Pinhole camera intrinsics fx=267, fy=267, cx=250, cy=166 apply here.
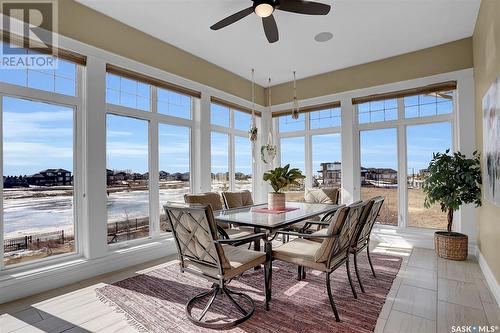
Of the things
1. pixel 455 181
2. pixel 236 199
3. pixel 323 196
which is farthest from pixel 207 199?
pixel 455 181

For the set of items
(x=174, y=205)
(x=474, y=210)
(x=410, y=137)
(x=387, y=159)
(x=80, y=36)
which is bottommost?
(x=474, y=210)

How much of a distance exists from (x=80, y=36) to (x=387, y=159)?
4917mm

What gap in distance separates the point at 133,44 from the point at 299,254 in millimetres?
3424

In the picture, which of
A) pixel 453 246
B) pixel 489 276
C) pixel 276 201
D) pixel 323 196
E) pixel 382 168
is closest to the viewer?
pixel 489 276

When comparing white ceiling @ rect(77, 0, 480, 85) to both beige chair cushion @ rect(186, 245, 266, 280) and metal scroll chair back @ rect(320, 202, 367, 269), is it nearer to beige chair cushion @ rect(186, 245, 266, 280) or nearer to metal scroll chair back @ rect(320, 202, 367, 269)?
metal scroll chair back @ rect(320, 202, 367, 269)

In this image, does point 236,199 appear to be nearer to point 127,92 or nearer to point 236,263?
point 236,263

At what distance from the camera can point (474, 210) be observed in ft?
12.4

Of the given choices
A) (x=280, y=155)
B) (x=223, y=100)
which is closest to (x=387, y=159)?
(x=280, y=155)

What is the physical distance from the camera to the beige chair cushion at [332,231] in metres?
2.15

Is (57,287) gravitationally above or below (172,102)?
below

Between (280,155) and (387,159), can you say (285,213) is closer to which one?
(387,159)

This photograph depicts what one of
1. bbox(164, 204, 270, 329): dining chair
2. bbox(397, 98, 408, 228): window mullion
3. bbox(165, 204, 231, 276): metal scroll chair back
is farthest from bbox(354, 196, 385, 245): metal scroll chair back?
bbox(397, 98, 408, 228): window mullion

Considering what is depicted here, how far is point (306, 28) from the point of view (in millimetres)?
3641
